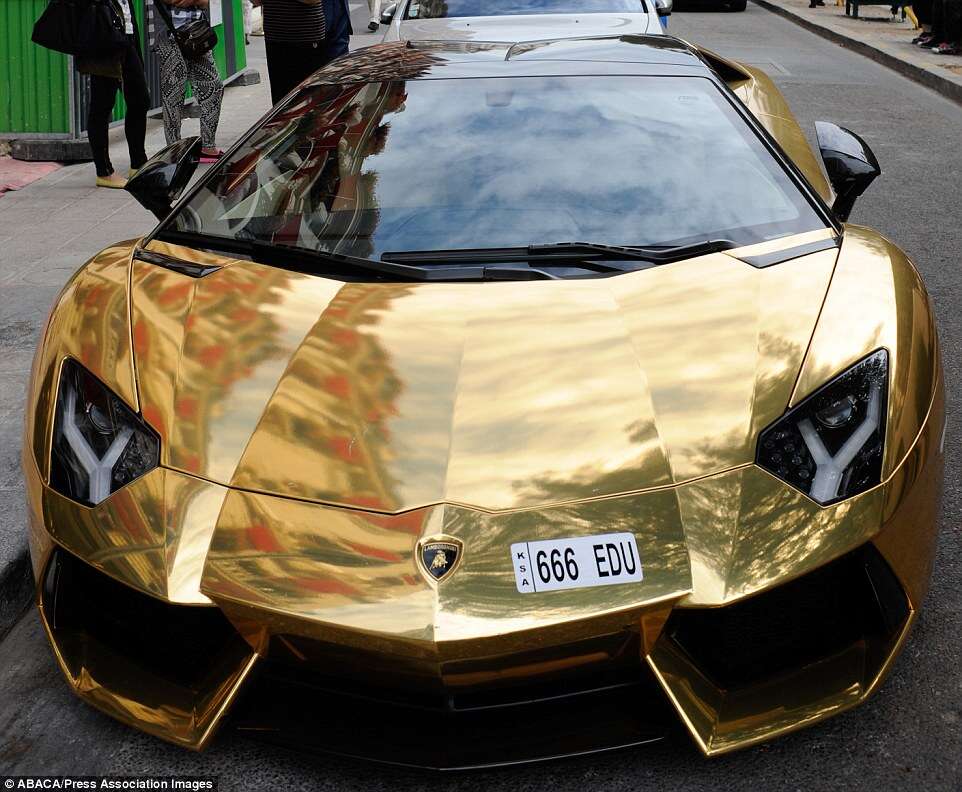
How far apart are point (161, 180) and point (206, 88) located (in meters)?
5.05

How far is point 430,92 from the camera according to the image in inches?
139

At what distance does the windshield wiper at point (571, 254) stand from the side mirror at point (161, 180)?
35.6 inches

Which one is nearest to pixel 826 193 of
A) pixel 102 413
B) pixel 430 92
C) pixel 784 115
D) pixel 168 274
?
pixel 784 115

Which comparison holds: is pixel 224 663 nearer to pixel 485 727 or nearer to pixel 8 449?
pixel 485 727

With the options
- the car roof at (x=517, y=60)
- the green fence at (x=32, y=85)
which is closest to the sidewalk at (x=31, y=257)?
the green fence at (x=32, y=85)

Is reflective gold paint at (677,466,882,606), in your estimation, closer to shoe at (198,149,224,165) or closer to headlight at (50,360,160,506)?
headlight at (50,360,160,506)

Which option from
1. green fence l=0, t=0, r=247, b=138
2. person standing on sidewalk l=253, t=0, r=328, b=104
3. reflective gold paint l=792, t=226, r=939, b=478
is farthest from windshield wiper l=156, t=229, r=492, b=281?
green fence l=0, t=0, r=247, b=138

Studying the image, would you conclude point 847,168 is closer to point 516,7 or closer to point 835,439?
point 835,439

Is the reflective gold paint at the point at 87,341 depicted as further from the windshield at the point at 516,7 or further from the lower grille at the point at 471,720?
the windshield at the point at 516,7

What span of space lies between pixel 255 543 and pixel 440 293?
→ 80cm

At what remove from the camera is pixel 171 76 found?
26.3ft

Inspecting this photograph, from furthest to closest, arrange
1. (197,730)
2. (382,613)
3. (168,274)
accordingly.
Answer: (168,274), (197,730), (382,613)

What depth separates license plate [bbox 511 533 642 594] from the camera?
2.01m

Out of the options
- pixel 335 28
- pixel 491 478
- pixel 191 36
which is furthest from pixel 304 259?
pixel 191 36
